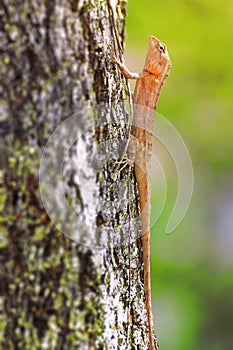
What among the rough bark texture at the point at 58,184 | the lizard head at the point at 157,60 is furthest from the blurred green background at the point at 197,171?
the rough bark texture at the point at 58,184

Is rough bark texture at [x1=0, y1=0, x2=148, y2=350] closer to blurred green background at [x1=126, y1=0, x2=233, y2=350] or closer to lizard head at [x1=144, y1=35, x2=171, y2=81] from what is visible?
lizard head at [x1=144, y1=35, x2=171, y2=81]

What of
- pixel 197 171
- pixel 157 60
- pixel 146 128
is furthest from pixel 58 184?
pixel 197 171

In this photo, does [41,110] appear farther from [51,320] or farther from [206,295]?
[206,295]

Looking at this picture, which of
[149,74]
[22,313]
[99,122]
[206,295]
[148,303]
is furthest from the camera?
[206,295]

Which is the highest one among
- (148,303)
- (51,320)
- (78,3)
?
(78,3)

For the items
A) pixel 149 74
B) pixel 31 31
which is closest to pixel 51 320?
pixel 31 31

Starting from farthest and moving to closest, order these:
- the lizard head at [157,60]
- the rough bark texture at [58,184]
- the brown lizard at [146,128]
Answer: the lizard head at [157,60] < the brown lizard at [146,128] < the rough bark texture at [58,184]

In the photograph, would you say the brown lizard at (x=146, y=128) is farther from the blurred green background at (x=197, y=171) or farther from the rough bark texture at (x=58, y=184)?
the blurred green background at (x=197, y=171)
